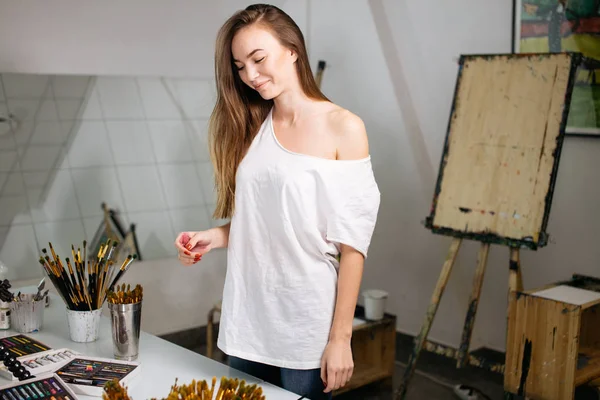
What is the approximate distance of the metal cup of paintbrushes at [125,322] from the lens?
1679mm

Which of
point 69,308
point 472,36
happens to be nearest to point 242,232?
point 69,308

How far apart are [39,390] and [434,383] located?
256 cm

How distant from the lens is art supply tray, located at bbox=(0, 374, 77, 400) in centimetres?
140

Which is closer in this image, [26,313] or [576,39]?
[26,313]

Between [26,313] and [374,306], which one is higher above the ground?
[26,313]

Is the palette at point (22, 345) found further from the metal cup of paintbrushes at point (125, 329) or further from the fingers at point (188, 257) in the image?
the fingers at point (188, 257)

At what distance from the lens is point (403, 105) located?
3.91 m

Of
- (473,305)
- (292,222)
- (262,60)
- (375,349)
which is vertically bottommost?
(375,349)

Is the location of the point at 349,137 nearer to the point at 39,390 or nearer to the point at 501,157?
the point at 39,390

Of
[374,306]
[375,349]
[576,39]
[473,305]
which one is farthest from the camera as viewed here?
[375,349]

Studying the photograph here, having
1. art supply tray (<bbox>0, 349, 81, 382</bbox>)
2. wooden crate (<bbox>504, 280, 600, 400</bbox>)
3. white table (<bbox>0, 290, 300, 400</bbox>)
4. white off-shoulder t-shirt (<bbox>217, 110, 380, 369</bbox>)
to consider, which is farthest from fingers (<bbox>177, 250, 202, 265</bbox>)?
wooden crate (<bbox>504, 280, 600, 400</bbox>)

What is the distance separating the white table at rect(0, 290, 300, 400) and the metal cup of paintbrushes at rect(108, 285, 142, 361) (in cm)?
4

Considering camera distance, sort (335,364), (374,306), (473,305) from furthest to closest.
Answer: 1. (374,306)
2. (473,305)
3. (335,364)

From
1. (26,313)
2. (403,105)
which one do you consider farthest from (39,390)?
(403,105)
